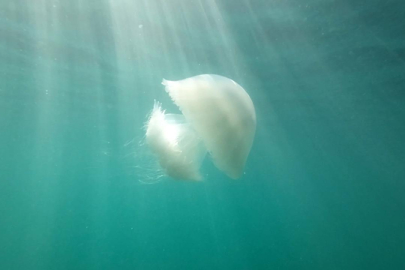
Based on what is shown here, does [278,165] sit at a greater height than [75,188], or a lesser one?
greater

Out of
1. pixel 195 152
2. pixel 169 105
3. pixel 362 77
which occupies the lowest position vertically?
pixel 169 105

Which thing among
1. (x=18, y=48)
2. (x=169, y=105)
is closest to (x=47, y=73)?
(x=18, y=48)

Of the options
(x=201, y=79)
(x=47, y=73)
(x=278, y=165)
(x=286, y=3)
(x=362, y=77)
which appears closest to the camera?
(x=201, y=79)

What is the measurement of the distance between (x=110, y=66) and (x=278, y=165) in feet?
61.9

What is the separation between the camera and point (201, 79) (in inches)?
123

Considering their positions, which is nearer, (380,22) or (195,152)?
(195,152)

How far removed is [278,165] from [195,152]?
1012 inches

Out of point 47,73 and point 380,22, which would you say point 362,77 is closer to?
point 380,22

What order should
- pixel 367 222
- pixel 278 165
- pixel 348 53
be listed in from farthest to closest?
pixel 367 222, pixel 278 165, pixel 348 53

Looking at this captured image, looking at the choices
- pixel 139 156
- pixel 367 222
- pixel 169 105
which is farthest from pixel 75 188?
pixel 139 156

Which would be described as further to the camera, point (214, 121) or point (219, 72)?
point (219, 72)

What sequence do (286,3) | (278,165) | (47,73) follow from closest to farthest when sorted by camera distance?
(286,3) < (47,73) < (278,165)

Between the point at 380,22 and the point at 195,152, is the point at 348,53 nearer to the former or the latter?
the point at 380,22

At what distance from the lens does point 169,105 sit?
16.6 meters
